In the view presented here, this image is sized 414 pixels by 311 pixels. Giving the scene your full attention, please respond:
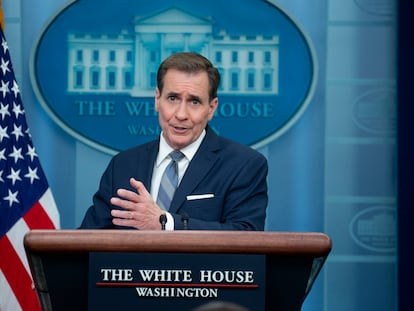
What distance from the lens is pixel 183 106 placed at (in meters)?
3.10

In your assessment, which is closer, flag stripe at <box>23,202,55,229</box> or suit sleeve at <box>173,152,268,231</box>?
suit sleeve at <box>173,152,268,231</box>

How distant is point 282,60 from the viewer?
191 inches

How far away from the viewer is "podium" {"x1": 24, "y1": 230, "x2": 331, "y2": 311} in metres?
2.26

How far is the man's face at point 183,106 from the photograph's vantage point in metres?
3.08

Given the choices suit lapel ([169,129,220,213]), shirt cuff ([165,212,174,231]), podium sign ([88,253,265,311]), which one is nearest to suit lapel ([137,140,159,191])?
suit lapel ([169,129,220,213])

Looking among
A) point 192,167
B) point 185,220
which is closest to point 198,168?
point 192,167

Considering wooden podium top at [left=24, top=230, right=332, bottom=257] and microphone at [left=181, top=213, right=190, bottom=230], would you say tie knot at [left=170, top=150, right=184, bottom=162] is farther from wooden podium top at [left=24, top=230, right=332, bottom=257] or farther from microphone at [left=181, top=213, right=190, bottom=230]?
wooden podium top at [left=24, top=230, right=332, bottom=257]

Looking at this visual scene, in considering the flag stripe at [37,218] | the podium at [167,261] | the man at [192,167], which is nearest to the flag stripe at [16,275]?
the flag stripe at [37,218]

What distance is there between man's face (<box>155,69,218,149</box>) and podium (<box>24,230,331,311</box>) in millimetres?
898

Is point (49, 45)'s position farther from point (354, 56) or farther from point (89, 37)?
point (354, 56)

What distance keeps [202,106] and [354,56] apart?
1.96 meters
